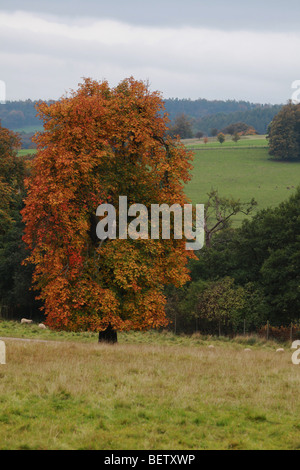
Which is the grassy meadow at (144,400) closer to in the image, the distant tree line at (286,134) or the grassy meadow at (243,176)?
the grassy meadow at (243,176)

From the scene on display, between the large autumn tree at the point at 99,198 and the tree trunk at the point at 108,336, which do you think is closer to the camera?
the large autumn tree at the point at 99,198

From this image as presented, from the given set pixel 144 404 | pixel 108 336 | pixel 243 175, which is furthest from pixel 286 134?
pixel 144 404

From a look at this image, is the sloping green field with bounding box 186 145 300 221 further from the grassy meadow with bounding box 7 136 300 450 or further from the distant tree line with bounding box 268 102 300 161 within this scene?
the grassy meadow with bounding box 7 136 300 450

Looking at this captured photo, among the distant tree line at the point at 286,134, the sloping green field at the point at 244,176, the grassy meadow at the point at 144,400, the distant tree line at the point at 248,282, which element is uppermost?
the distant tree line at the point at 286,134

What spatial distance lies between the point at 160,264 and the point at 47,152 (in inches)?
287

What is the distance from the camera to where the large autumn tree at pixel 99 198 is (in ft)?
77.7

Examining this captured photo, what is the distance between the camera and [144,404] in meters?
13.5

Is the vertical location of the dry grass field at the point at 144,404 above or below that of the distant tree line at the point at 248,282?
above

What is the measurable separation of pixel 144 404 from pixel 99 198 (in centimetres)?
1278

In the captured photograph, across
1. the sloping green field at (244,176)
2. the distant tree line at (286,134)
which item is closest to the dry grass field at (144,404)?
the sloping green field at (244,176)

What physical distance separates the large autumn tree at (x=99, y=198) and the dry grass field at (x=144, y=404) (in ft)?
15.3

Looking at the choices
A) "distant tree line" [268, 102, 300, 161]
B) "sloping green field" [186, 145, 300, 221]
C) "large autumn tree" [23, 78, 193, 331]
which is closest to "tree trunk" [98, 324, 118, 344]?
"large autumn tree" [23, 78, 193, 331]
